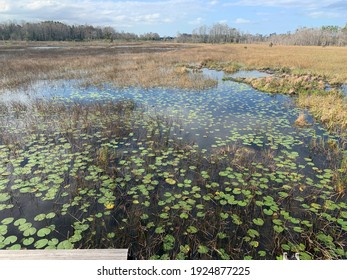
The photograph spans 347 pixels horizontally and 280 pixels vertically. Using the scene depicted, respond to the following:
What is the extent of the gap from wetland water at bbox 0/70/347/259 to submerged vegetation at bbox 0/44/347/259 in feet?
0.07

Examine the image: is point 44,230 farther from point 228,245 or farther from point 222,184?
point 222,184

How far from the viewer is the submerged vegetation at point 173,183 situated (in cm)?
360

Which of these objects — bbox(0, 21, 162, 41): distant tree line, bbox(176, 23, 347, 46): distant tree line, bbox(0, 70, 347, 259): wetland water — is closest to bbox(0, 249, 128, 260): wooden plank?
bbox(0, 70, 347, 259): wetland water

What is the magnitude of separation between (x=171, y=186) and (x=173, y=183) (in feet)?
0.25

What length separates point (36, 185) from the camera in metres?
4.72

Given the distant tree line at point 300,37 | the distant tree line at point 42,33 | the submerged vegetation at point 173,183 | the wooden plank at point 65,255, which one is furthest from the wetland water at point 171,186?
the distant tree line at point 42,33

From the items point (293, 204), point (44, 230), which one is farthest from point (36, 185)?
point (293, 204)

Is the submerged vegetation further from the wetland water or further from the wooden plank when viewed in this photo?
the wooden plank

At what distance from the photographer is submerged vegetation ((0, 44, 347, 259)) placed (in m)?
3.60

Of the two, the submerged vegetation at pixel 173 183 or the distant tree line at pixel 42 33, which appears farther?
the distant tree line at pixel 42 33

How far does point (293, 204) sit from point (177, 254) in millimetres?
2472

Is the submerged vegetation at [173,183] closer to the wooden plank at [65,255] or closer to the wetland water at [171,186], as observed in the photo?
the wetland water at [171,186]

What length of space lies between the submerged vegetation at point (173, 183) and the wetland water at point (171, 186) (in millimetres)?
23

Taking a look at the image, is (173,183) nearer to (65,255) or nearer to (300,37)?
(65,255)
